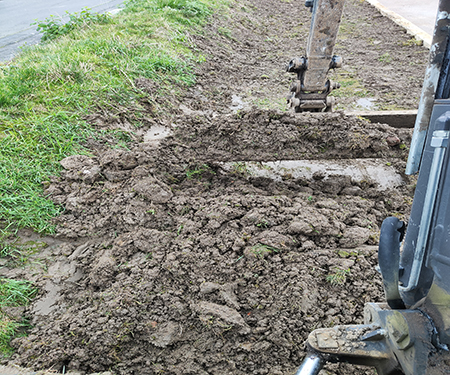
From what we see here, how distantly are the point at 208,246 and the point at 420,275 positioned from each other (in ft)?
4.35

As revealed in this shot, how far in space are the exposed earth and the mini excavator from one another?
52 cm

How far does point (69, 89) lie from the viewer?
3600mm

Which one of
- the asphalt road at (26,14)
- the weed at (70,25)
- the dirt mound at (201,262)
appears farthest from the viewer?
the asphalt road at (26,14)

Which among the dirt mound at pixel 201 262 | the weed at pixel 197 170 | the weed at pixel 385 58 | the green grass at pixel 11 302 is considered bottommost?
the green grass at pixel 11 302

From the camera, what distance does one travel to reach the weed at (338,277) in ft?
6.30

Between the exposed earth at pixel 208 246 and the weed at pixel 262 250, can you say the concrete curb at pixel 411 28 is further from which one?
the weed at pixel 262 250

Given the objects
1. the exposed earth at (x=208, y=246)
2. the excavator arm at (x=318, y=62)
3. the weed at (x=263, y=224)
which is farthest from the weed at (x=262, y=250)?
the excavator arm at (x=318, y=62)

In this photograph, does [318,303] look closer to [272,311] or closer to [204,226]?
[272,311]

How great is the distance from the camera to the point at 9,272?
7.09ft

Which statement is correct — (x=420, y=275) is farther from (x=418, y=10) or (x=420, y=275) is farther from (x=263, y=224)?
(x=418, y=10)

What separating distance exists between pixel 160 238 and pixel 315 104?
96.4 inches

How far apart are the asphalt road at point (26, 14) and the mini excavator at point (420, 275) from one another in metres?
7.13

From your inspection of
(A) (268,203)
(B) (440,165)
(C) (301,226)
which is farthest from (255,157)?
(B) (440,165)

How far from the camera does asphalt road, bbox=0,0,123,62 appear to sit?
676cm
